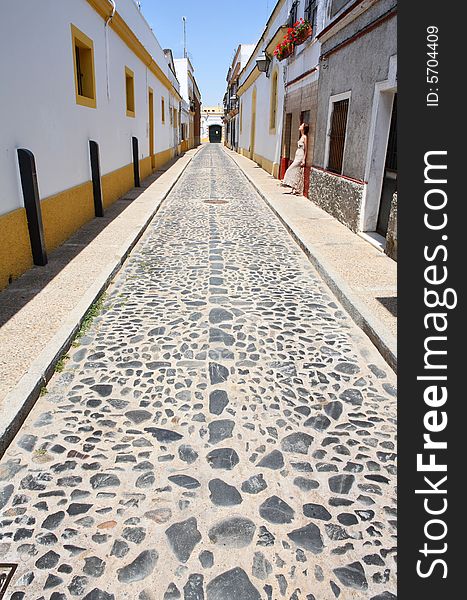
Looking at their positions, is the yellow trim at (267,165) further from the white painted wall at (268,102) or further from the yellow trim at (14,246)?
the yellow trim at (14,246)

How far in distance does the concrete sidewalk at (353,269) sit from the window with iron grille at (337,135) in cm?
108

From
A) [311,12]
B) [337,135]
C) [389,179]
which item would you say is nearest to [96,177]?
[337,135]

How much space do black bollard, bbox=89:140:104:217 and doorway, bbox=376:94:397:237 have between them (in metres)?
5.23

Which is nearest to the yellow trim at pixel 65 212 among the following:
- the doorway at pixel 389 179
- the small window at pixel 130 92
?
the doorway at pixel 389 179

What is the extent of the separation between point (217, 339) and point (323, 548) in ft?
7.54

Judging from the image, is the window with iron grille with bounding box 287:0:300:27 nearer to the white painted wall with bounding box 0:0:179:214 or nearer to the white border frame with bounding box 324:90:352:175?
the white painted wall with bounding box 0:0:179:214

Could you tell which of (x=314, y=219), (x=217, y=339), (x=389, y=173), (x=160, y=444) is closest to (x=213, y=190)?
(x=314, y=219)

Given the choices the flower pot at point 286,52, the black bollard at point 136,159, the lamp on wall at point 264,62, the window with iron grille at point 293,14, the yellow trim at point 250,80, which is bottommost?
the black bollard at point 136,159

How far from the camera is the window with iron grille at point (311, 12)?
11.3 m

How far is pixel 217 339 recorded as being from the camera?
423cm

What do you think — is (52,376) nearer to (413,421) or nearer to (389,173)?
(413,421)

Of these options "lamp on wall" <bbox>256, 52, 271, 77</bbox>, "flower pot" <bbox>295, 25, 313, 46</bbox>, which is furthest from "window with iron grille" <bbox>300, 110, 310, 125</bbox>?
"lamp on wall" <bbox>256, 52, 271, 77</bbox>

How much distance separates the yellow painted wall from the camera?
515cm

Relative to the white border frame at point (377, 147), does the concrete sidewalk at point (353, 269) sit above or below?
below
